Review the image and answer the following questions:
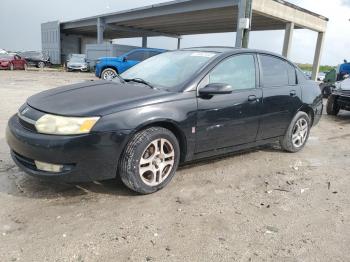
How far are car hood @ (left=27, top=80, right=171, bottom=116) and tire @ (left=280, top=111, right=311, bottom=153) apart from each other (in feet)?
7.84

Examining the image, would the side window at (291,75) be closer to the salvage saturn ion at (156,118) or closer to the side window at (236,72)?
the salvage saturn ion at (156,118)

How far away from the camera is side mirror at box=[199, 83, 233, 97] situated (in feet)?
11.7

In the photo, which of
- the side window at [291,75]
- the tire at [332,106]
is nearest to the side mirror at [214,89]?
the side window at [291,75]

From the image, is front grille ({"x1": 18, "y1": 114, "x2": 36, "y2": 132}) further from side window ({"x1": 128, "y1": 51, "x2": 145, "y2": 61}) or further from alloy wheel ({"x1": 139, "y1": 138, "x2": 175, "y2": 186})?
side window ({"x1": 128, "y1": 51, "x2": 145, "y2": 61})

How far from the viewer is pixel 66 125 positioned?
2953 mm

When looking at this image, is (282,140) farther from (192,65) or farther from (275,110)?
(192,65)

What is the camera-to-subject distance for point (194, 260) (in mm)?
2396

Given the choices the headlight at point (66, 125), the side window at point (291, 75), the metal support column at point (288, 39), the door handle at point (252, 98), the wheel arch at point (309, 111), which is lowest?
the wheel arch at point (309, 111)

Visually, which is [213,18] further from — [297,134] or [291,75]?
[297,134]

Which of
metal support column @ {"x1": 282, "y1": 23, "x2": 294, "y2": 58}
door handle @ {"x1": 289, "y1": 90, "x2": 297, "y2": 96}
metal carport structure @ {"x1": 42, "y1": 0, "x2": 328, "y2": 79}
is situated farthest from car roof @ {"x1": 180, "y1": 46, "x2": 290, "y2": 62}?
metal support column @ {"x1": 282, "y1": 23, "x2": 294, "y2": 58}

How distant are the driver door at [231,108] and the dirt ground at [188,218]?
461 mm

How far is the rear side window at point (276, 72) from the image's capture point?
178 inches

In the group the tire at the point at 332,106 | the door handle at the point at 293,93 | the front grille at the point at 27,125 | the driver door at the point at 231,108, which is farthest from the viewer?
the tire at the point at 332,106

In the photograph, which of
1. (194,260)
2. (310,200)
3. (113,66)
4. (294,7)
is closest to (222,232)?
(194,260)
